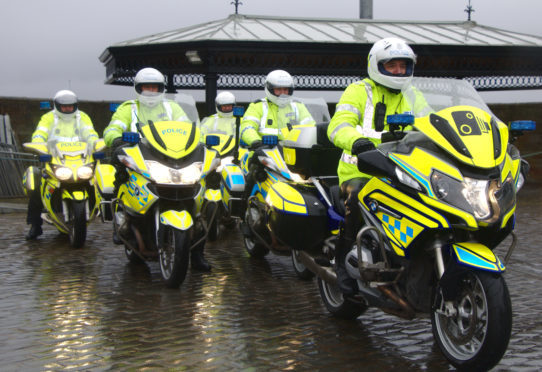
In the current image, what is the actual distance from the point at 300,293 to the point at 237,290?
0.52 m

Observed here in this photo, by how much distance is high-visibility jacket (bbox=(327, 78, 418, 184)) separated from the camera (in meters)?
5.24

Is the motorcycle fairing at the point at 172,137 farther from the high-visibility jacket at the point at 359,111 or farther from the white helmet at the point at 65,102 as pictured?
the white helmet at the point at 65,102

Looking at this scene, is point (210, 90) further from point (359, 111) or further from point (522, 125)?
point (522, 125)

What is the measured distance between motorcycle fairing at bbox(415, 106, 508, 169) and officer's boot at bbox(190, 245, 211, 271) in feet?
12.0

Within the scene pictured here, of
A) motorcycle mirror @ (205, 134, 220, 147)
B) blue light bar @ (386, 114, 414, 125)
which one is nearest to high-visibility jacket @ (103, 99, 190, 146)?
motorcycle mirror @ (205, 134, 220, 147)

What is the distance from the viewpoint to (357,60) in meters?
19.4

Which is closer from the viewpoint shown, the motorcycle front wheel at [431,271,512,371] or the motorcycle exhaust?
the motorcycle front wheel at [431,271,512,371]

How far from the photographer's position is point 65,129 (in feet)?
32.8

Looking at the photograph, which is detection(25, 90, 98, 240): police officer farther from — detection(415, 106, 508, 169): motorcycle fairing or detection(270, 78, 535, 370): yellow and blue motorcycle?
detection(415, 106, 508, 169): motorcycle fairing

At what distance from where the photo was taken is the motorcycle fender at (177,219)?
21.0 feet

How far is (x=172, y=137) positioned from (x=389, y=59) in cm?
231

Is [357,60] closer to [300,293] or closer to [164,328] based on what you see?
[300,293]

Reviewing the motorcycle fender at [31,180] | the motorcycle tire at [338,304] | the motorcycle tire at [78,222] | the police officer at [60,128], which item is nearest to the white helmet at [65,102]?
the police officer at [60,128]

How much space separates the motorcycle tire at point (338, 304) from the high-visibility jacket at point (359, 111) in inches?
31.3
